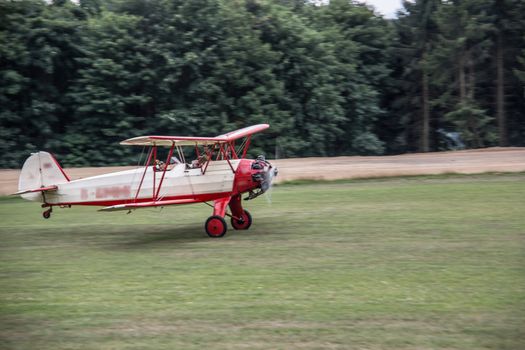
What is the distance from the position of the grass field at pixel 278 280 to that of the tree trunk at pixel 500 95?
27421 mm

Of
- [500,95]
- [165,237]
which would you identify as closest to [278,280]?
[165,237]

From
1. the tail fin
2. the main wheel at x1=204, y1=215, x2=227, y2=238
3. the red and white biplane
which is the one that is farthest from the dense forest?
the main wheel at x1=204, y1=215, x2=227, y2=238

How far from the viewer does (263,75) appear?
39719mm

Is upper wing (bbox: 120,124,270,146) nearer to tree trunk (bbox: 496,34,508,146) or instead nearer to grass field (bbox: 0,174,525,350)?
grass field (bbox: 0,174,525,350)

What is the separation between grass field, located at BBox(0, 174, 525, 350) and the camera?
25.1 ft

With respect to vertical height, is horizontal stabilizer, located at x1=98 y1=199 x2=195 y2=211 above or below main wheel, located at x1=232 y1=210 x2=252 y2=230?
above

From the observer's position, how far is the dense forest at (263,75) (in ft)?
118

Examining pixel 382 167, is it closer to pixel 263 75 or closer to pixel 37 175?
pixel 263 75

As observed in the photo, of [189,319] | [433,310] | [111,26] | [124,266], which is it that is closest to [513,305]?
[433,310]

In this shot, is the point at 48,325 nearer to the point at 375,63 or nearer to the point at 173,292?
the point at 173,292

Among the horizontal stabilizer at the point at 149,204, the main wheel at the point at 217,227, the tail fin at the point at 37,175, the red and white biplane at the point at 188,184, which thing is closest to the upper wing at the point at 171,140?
the red and white biplane at the point at 188,184

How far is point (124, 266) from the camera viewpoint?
11898 millimetres

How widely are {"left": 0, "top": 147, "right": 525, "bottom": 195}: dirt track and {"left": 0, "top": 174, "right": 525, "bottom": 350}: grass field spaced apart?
8.24m

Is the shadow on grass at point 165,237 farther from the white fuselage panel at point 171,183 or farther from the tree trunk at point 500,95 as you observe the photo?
the tree trunk at point 500,95
